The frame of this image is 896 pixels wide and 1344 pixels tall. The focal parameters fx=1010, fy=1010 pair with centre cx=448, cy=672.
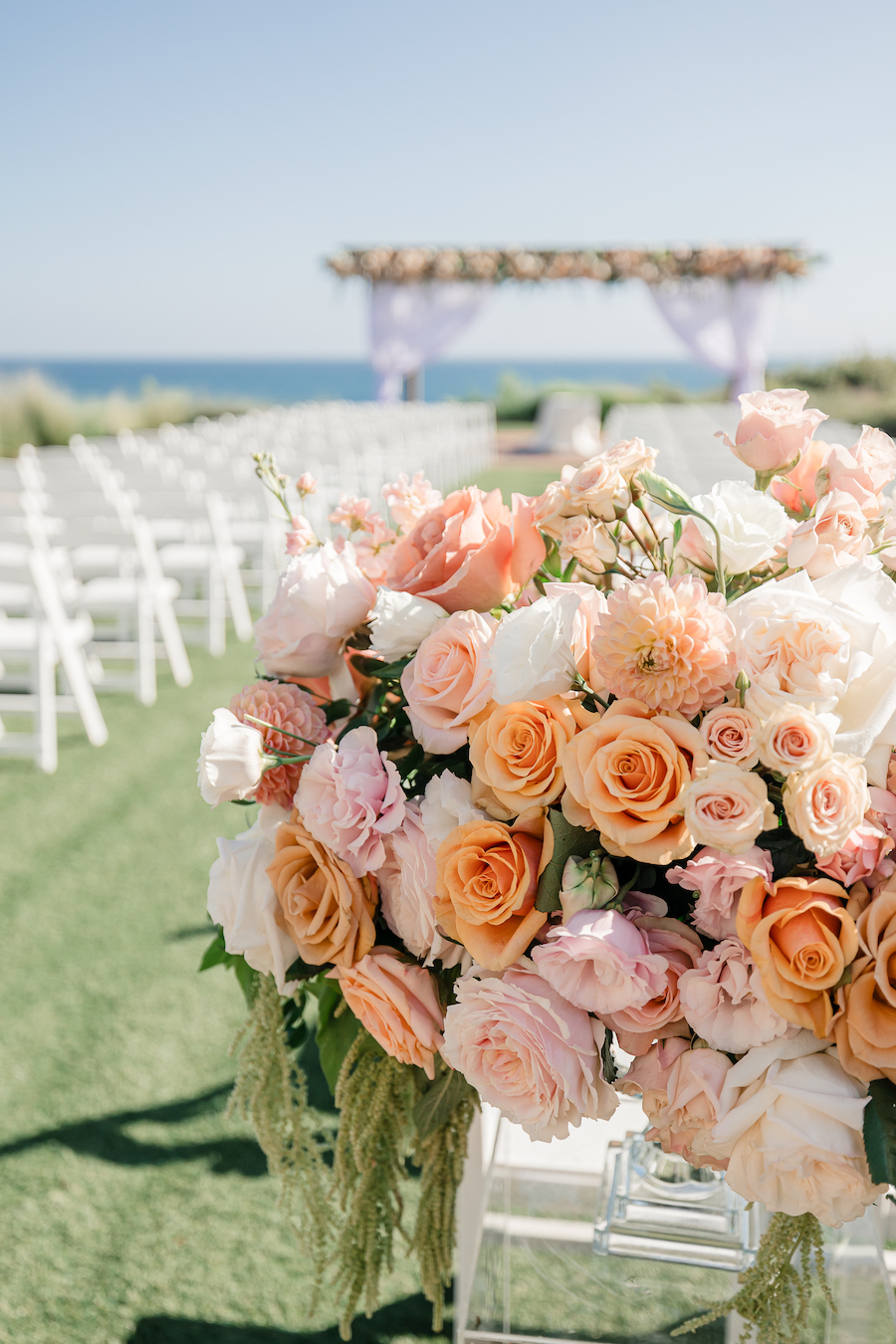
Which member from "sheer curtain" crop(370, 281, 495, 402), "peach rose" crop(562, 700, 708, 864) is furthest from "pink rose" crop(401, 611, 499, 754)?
"sheer curtain" crop(370, 281, 495, 402)

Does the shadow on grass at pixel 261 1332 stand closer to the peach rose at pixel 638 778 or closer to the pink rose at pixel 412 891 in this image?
the pink rose at pixel 412 891

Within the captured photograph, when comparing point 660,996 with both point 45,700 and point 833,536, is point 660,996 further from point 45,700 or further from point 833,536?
point 45,700

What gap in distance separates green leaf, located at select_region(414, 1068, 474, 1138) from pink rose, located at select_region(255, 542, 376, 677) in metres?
0.42

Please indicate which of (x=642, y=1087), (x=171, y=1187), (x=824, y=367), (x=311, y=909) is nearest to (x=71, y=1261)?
(x=171, y=1187)

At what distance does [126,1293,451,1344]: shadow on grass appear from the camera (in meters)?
1.75

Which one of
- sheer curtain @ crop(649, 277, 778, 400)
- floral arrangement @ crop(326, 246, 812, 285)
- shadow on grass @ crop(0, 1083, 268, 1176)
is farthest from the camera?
sheer curtain @ crop(649, 277, 778, 400)

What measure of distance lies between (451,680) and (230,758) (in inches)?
7.7

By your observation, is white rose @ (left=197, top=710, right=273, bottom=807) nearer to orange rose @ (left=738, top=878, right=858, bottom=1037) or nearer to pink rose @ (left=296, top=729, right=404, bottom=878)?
pink rose @ (left=296, top=729, right=404, bottom=878)

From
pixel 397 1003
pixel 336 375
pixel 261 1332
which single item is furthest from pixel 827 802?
pixel 336 375

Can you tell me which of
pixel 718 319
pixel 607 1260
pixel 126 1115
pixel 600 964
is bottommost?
pixel 126 1115

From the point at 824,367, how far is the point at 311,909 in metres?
25.1

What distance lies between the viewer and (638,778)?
2.28 ft

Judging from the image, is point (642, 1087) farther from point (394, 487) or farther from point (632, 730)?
point (394, 487)

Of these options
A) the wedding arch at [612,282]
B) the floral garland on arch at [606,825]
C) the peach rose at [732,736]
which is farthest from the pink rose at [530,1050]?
the wedding arch at [612,282]
